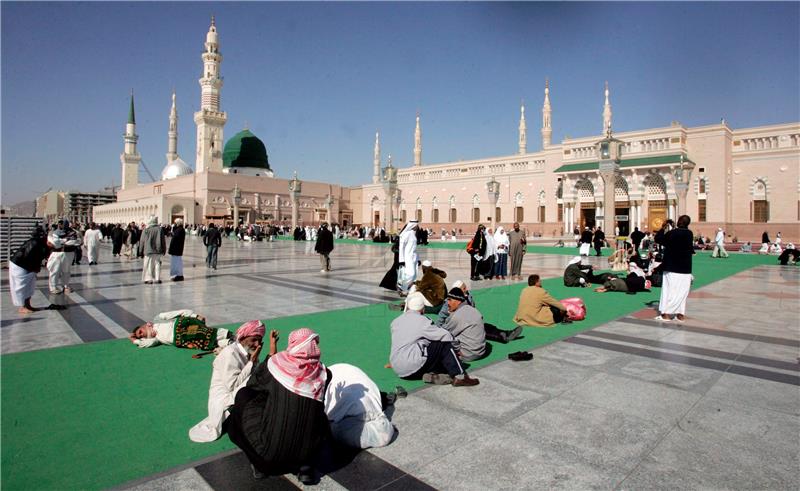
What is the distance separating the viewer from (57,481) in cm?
232

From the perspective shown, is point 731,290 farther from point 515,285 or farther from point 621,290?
point 515,285

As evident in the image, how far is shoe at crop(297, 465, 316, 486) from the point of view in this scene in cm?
230

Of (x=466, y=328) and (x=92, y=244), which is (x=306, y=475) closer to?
(x=466, y=328)

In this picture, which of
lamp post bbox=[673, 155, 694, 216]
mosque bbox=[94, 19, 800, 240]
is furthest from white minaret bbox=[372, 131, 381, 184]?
lamp post bbox=[673, 155, 694, 216]

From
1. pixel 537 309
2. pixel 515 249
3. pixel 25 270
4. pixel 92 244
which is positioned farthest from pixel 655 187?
pixel 25 270

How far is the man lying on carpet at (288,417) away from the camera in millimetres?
2297

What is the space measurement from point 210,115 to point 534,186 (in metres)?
38.7

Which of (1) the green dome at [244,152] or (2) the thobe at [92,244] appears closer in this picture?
(2) the thobe at [92,244]

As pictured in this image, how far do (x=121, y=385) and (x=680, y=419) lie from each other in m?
4.13

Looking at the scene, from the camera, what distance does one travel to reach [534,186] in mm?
43375

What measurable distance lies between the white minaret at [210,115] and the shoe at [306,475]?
191 ft

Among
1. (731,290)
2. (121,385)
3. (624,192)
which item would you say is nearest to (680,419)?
(121,385)

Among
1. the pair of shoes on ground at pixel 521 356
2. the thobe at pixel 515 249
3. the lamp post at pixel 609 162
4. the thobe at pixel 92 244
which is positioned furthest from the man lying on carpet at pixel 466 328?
the lamp post at pixel 609 162

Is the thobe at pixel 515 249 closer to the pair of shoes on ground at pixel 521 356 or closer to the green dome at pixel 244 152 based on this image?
the pair of shoes on ground at pixel 521 356
